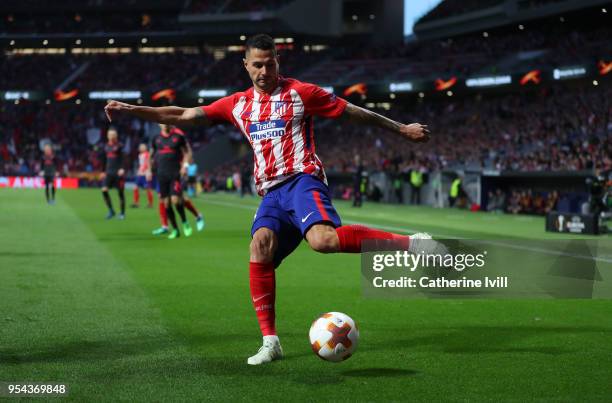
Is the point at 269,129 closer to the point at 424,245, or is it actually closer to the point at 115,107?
the point at 115,107

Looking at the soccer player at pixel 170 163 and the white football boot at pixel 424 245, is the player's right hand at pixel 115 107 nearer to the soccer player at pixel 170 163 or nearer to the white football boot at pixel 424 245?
the white football boot at pixel 424 245

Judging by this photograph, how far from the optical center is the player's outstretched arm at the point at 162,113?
6059mm

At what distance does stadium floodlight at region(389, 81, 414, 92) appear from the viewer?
2050 inches

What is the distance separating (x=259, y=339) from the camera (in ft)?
20.9

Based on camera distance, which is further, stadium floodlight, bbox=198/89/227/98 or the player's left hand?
stadium floodlight, bbox=198/89/227/98

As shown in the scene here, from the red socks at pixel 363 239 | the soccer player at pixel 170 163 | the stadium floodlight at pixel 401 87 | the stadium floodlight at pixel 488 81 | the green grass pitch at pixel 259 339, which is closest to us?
the green grass pitch at pixel 259 339

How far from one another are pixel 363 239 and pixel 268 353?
3.32 ft

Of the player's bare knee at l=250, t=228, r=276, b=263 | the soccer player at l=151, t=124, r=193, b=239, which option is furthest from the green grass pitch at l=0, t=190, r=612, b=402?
the soccer player at l=151, t=124, r=193, b=239

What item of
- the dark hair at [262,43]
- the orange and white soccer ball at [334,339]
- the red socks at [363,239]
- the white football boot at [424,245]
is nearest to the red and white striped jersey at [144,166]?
the dark hair at [262,43]

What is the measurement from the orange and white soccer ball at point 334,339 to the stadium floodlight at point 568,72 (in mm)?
38250

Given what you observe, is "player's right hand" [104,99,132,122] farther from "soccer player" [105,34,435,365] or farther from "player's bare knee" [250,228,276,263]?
"player's bare knee" [250,228,276,263]

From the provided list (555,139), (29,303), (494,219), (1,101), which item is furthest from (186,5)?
(29,303)

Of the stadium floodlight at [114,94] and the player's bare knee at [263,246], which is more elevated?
the stadium floodlight at [114,94]

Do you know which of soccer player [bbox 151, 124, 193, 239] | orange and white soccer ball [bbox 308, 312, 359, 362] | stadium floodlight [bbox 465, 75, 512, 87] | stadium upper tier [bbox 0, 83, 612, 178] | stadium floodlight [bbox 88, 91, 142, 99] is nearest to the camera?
orange and white soccer ball [bbox 308, 312, 359, 362]
